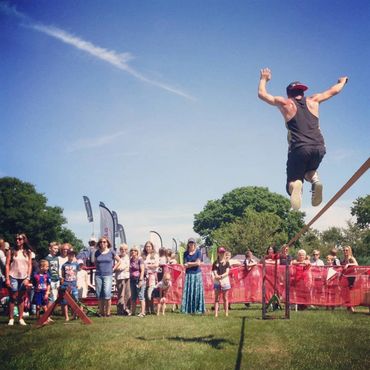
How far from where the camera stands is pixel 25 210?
50.0m

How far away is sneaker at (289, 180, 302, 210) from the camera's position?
4988 mm

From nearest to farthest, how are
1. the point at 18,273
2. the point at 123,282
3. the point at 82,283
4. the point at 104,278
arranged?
1. the point at 18,273
2. the point at 104,278
3. the point at 123,282
4. the point at 82,283

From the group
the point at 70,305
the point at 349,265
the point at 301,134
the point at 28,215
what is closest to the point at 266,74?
the point at 301,134

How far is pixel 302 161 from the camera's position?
4.90 meters

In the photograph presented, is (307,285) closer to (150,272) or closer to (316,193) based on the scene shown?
(150,272)

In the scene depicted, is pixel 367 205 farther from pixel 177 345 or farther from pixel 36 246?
pixel 177 345

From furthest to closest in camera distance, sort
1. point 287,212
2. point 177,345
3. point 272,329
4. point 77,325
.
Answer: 1. point 287,212
2. point 77,325
3. point 272,329
4. point 177,345

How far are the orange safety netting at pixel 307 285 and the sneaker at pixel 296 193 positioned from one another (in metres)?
6.16

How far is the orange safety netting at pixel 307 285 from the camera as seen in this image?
37.5 feet

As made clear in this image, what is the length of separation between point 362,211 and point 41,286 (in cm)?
5890

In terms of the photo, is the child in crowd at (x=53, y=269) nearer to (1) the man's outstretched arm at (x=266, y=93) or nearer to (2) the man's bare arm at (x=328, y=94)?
(1) the man's outstretched arm at (x=266, y=93)

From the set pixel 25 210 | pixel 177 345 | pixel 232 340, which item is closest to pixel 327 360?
pixel 232 340

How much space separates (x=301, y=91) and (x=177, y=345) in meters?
3.67

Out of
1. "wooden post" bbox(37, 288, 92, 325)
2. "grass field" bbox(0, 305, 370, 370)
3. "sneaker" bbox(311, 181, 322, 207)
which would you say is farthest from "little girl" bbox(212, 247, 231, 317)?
"sneaker" bbox(311, 181, 322, 207)
